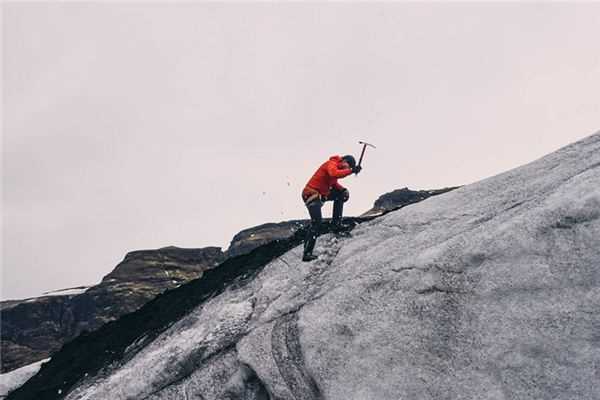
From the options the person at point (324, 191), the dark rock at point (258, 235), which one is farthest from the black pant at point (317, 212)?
the dark rock at point (258, 235)

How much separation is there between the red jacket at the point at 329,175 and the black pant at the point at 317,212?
9.0 inches

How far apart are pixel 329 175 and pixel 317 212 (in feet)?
4.08

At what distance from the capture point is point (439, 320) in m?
11.1

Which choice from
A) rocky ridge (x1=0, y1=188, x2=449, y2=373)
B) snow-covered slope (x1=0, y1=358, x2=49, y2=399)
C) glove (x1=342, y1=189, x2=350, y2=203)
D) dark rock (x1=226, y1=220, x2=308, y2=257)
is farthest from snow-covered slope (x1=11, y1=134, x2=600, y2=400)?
dark rock (x1=226, y1=220, x2=308, y2=257)

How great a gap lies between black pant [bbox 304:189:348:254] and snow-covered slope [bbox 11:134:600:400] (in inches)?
45.9

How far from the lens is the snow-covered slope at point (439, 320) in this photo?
10.2 metres

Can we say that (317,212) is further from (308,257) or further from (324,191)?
(308,257)

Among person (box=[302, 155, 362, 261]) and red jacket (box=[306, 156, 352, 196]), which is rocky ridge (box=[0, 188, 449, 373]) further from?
red jacket (box=[306, 156, 352, 196])

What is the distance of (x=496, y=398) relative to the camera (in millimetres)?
10000

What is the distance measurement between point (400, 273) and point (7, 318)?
96.3 meters

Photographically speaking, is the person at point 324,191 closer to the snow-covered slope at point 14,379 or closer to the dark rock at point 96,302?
the snow-covered slope at point 14,379

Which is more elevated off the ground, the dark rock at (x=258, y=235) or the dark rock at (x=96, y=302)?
the dark rock at (x=258, y=235)

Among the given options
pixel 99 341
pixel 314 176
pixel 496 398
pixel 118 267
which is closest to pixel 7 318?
pixel 118 267

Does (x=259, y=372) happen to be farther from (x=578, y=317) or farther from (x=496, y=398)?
(x=578, y=317)
